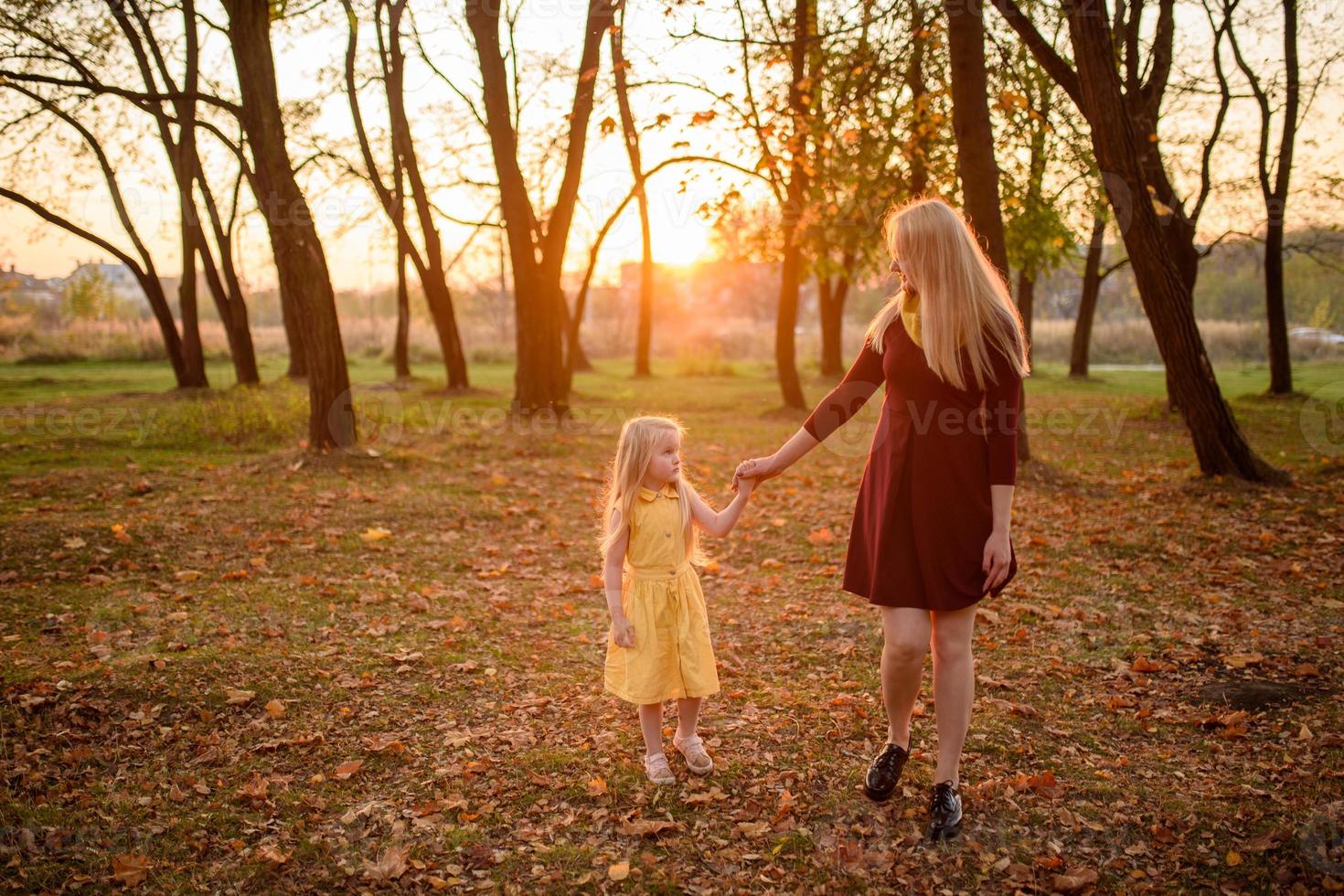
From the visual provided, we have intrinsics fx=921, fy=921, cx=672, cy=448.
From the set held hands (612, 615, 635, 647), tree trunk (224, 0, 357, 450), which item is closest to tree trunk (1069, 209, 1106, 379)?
tree trunk (224, 0, 357, 450)

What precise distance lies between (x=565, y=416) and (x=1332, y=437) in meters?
10.5

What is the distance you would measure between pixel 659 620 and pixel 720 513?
500mm

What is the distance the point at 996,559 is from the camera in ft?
10.7

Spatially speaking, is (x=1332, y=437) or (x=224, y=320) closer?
(x=1332, y=437)

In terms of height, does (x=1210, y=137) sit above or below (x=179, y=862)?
above

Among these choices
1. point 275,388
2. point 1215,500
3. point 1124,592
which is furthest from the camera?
point 275,388

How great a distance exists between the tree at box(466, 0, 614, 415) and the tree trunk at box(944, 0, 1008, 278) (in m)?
4.53

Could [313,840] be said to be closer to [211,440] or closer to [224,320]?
[211,440]

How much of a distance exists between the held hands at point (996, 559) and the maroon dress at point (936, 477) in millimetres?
28

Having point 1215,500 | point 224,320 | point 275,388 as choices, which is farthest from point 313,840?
point 224,320

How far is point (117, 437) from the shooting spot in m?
12.1

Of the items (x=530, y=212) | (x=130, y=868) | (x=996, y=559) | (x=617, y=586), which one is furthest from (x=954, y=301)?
(x=530, y=212)

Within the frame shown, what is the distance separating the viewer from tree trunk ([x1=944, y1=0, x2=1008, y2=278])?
9266 millimetres

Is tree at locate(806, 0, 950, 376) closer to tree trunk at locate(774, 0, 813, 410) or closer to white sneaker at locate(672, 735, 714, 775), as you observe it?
tree trunk at locate(774, 0, 813, 410)
